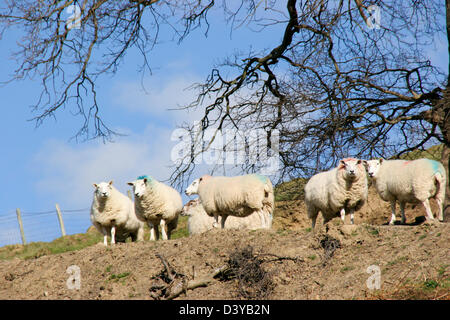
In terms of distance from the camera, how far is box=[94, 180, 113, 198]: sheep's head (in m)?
12.8

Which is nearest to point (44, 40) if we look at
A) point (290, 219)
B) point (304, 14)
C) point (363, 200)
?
point (304, 14)

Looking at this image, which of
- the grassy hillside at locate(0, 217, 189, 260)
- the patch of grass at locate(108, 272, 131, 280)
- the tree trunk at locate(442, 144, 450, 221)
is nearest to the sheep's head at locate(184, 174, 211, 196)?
the grassy hillside at locate(0, 217, 189, 260)

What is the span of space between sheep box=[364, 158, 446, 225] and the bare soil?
87.7 inches

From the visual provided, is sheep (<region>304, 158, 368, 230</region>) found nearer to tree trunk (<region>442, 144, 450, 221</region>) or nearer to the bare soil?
the bare soil

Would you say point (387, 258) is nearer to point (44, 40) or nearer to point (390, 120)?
point (390, 120)

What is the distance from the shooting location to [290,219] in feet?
61.6

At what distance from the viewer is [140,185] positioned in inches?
513

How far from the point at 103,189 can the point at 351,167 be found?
568 cm

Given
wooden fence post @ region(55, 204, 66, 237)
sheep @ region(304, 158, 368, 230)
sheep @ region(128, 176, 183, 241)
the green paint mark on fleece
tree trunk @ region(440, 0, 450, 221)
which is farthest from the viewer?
wooden fence post @ region(55, 204, 66, 237)

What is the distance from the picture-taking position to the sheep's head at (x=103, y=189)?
12.8m

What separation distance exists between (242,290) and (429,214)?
5.39 meters

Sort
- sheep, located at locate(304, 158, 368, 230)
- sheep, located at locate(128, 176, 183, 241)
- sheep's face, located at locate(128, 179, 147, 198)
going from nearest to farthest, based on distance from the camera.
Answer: sheep, located at locate(304, 158, 368, 230) → sheep's face, located at locate(128, 179, 147, 198) → sheep, located at locate(128, 176, 183, 241)

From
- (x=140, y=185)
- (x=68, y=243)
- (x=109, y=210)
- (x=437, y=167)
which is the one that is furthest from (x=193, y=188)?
(x=68, y=243)
